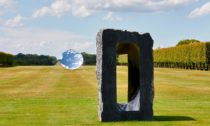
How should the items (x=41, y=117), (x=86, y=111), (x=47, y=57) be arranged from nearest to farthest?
(x=41, y=117)
(x=86, y=111)
(x=47, y=57)

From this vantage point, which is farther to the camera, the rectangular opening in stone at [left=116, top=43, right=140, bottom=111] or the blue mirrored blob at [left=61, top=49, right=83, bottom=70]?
the blue mirrored blob at [left=61, top=49, right=83, bottom=70]

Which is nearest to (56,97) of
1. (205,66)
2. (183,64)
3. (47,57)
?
(205,66)

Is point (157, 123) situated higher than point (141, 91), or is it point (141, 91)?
point (141, 91)

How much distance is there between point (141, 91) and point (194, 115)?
266 centimetres

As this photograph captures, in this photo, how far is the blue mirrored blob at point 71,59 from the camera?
75000 mm

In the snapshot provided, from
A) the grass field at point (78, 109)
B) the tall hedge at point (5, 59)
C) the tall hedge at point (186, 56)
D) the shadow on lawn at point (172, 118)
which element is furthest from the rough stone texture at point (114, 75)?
the tall hedge at point (5, 59)

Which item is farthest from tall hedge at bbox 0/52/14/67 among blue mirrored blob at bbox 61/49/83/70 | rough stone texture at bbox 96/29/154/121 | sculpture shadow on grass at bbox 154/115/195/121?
rough stone texture at bbox 96/29/154/121

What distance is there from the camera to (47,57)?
160 meters

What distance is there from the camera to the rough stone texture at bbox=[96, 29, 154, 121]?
1697 cm

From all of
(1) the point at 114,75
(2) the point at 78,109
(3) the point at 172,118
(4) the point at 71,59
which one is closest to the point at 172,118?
(3) the point at 172,118

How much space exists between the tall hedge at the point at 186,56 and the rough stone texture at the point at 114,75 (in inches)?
2440

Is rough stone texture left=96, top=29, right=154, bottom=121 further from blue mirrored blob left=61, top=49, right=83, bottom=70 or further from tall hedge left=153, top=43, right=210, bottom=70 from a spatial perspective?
tall hedge left=153, top=43, right=210, bottom=70

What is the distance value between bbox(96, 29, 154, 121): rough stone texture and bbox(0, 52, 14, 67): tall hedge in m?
109

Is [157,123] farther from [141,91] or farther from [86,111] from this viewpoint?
[86,111]
